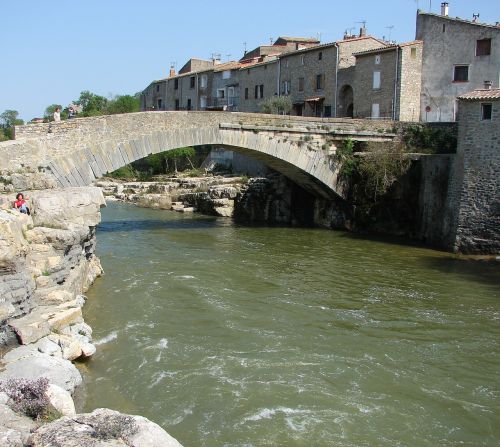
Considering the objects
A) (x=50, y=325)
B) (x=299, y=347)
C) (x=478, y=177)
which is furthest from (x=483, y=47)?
(x=50, y=325)

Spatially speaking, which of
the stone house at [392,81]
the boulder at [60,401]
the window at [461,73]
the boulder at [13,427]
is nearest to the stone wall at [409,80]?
the stone house at [392,81]

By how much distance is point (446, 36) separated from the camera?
104ft

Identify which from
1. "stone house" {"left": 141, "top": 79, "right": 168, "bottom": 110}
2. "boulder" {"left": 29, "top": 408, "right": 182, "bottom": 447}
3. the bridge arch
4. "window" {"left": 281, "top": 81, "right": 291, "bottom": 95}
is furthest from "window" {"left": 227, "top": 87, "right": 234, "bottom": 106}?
"boulder" {"left": 29, "top": 408, "right": 182, "bottom": 447}

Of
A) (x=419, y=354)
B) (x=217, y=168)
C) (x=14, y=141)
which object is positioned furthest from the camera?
(x=217, y=168)

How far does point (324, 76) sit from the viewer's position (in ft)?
125

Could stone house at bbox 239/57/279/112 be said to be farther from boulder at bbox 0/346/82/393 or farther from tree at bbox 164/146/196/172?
boulder at bbox 0/346/82/393

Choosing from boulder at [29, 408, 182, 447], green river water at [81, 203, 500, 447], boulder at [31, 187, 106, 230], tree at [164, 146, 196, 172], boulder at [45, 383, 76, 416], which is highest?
tree at [164, 146, 196, 172]

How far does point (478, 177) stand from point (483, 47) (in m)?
12.1

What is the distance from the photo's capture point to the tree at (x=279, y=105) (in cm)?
3988

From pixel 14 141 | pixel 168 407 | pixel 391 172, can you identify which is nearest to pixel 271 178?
pixel 391 172

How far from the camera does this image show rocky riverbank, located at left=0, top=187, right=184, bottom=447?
568 centimetres

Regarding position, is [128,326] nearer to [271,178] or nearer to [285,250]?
[285,250]

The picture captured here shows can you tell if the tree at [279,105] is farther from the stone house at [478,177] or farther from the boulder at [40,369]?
the boulder at [40,369]

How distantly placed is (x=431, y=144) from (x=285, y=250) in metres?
9.51
